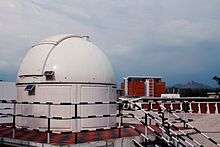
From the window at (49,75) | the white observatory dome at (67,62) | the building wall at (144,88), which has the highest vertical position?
the white observatory dome at (67,62)

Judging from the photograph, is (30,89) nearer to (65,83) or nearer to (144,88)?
(65,83)

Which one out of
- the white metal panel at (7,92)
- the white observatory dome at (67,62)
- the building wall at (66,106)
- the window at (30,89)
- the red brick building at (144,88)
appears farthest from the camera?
the red brick building at (144,88)

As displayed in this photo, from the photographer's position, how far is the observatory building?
11.6 metres

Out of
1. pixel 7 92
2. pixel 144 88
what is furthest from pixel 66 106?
pixel 144 88

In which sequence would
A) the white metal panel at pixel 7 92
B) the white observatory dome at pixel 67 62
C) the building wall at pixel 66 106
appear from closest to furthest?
the building wall at pixel 66 106, the white observatory dome at pixel 67 62, the white metal panel at pixel 7 92

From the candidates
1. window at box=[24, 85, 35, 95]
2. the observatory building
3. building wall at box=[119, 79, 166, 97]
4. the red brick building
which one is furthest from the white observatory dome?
building wall at box=[119, 79, 166, 97]

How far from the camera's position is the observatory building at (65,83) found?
11.6 metres

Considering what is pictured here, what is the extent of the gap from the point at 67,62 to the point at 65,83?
2.34 feet

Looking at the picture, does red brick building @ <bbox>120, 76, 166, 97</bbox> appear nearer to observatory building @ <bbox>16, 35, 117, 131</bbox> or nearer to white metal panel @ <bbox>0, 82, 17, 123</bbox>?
white metal panel @ <bbox>0, 82, 17, 123</bbox>

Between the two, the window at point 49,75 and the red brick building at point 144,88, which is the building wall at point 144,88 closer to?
the red brick building at point 144,88

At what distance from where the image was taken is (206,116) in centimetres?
1711

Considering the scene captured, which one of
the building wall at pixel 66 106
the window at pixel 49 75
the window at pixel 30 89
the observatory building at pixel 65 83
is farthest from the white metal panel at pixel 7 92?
the window at pixel 49 75

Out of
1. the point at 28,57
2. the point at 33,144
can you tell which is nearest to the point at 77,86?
the point at 28,57

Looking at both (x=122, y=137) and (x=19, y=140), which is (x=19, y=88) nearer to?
(x=19, y=140)
